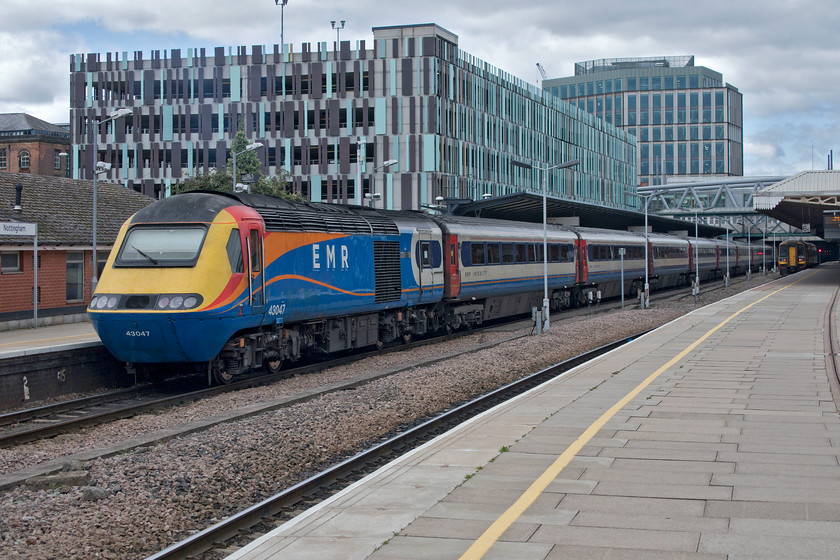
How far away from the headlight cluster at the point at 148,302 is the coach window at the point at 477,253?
14.7 metres

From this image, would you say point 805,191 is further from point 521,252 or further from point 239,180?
point 239,180

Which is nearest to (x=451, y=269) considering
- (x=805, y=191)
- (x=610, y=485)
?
(x=610, y=485)

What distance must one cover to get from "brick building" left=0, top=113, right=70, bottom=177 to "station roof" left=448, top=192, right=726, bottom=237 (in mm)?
59116

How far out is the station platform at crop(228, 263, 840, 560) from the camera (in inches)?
281

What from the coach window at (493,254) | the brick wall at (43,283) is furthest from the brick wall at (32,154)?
the coach window at (493,254)

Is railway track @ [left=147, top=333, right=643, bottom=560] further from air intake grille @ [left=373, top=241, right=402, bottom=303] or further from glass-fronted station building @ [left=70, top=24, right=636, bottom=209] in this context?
glass-fronted station building @ [left=70, top=24, right=636, bottom=209]

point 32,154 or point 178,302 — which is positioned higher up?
point 32,154

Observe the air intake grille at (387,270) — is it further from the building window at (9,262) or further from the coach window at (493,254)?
the building window at (9,262)

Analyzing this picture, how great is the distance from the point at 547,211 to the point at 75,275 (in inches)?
1018

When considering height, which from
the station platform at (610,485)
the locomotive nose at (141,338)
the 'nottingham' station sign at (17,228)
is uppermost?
the 'nottingham' station sign at (17,228)

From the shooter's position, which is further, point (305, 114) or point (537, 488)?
point (305, 114)

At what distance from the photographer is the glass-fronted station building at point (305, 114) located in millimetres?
76812

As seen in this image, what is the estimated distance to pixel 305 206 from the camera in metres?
21.1

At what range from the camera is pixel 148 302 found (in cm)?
1667
